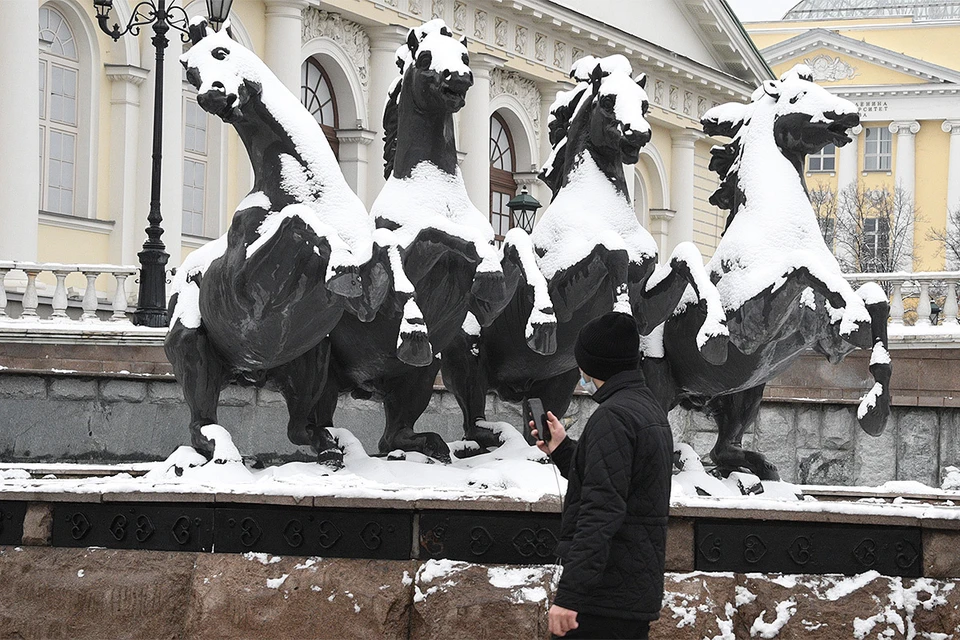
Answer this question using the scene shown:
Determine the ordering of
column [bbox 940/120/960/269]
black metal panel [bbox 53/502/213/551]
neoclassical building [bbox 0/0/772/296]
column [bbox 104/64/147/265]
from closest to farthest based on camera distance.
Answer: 1. black metal panel [bbox 53/502/213/551]
2. neoclassical building [bbox 0/0/772/296]
3. column [bbox 104/64/147/265]
4. column [bbox 940/120/960/269]

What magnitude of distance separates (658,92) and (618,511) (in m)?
34.8

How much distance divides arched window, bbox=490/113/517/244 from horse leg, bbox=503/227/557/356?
84.4 feet

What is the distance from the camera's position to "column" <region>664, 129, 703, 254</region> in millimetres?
40656

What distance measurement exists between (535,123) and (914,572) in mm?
30247

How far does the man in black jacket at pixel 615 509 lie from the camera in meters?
4.69

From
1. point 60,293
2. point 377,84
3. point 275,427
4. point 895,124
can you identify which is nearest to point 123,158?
point 60,293

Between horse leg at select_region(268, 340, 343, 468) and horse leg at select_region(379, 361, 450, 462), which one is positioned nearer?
horse leg at select_region(268, 340, 343, 468)

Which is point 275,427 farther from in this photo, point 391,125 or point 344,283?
point 344,283

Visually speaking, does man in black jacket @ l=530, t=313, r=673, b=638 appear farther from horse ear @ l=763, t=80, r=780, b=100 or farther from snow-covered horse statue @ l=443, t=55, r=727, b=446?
horse ear @ l=763, t=80, r=780, b=100

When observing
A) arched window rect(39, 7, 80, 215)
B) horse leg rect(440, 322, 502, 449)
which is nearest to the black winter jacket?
horse leg rect(440, 322, 502, 449)

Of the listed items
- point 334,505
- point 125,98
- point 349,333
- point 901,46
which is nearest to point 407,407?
point 349,333

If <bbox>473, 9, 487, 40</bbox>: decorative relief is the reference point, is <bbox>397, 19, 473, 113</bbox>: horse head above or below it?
below

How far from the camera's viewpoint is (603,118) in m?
8.78

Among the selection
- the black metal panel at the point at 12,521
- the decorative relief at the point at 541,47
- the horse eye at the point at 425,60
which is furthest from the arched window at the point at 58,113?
the black metal panel at the point at 12,521
